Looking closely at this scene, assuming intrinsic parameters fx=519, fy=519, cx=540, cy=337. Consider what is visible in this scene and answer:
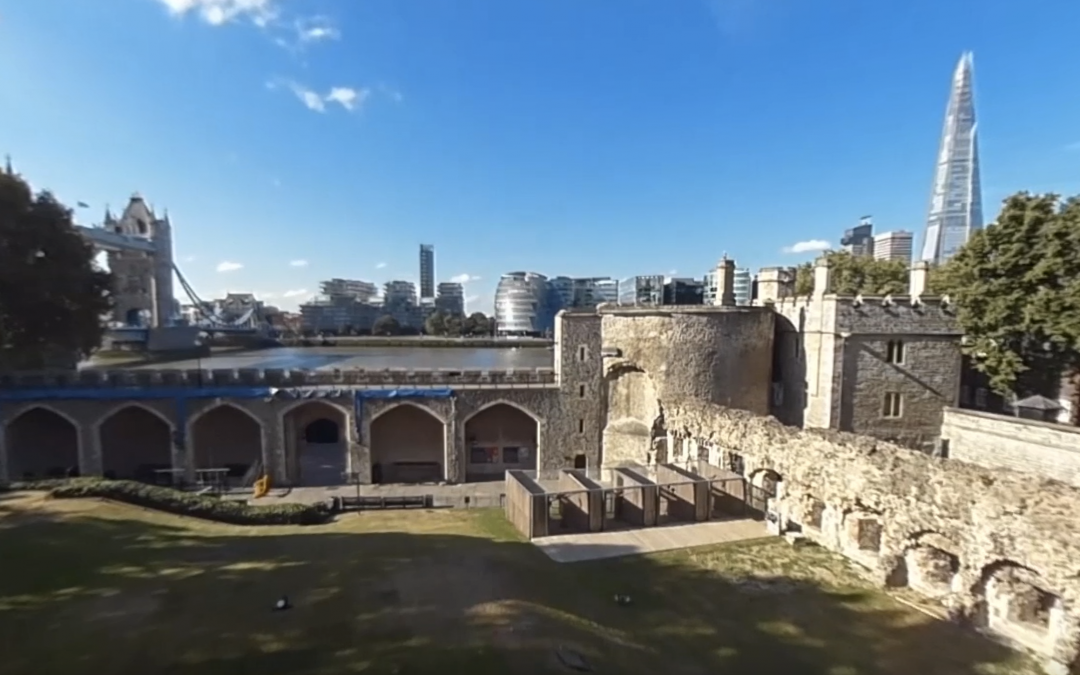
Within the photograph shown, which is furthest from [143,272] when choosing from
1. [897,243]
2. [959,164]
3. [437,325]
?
[959,164]

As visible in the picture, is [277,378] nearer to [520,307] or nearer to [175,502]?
[175,502]

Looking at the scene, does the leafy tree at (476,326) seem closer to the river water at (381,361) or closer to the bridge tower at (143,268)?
the river water at (381,361)

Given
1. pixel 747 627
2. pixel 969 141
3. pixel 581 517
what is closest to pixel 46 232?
pixel 581 517

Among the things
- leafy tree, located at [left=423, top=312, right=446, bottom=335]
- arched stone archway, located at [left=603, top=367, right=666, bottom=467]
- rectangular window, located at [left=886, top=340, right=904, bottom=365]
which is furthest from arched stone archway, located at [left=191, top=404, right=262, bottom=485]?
leafy tree, located at [left=423, top=312, right=446, bottom=335]

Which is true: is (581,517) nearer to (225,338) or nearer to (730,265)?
(730,265)

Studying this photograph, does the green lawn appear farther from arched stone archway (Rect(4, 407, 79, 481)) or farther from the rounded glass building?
the rounded glass building

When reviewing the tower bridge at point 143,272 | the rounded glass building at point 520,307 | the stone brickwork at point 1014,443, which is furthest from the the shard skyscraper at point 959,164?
the tower bridge at point 143,272
